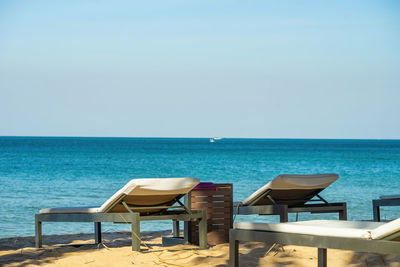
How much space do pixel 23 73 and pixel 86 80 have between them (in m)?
5.11

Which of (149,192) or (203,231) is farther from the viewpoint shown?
(203,231)

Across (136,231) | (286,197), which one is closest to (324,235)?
(136,231)

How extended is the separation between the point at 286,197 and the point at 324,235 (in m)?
3.04

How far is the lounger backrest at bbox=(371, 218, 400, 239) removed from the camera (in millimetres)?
2715

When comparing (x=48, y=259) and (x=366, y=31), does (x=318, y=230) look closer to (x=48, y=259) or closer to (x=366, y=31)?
(x=48, y=259)

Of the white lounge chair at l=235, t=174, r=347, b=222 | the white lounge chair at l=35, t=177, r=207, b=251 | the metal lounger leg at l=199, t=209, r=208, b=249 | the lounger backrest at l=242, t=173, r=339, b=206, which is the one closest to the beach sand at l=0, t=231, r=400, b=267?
the metal lounger leg at l=199, t=209, r=208, b=249

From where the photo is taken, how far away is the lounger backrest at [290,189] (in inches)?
222

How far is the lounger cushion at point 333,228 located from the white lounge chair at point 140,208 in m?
1.66

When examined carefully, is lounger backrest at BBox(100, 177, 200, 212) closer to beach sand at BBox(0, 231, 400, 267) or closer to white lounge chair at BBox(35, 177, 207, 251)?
white lounge chair at BBox(35, 177, 207, 251)

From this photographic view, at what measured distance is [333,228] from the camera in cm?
295

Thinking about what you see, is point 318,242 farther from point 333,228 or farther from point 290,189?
point 290,189

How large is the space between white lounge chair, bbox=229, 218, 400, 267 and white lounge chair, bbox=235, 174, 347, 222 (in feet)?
7.50

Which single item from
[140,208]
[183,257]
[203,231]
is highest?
[140,208]

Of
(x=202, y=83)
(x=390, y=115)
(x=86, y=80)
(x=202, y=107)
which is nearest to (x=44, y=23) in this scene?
(x=86, y=80)
